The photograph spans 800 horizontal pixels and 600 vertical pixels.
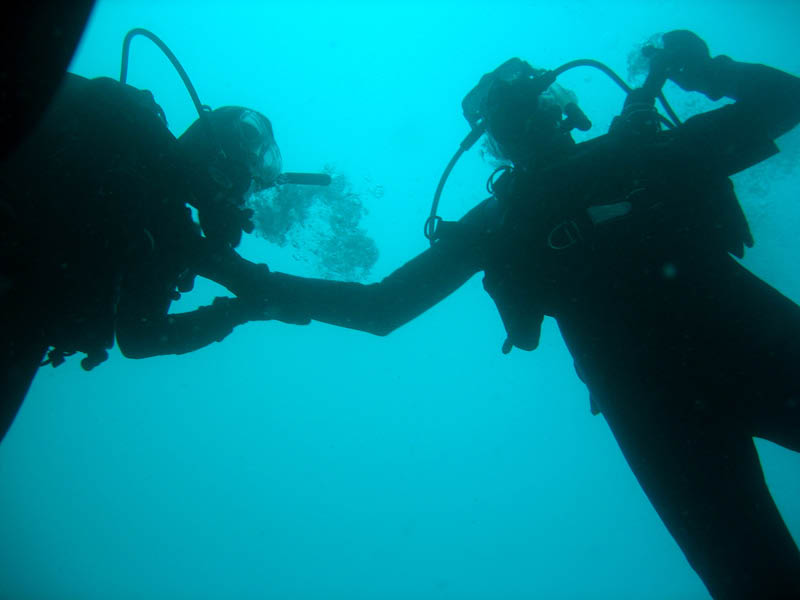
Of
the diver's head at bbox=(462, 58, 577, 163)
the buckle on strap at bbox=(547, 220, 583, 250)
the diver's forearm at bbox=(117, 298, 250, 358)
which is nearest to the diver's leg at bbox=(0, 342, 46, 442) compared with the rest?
the diver's forearm at bbox=(117, 298, 250, 358)

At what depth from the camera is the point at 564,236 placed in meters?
2.40

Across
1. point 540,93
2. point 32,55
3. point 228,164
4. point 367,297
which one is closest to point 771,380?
point 367,297

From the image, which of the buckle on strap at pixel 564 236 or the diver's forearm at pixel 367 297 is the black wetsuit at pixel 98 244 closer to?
the diver's forearm at pixel 367 297

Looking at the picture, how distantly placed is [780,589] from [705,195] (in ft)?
5.98

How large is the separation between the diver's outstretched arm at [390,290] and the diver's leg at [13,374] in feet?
3.95

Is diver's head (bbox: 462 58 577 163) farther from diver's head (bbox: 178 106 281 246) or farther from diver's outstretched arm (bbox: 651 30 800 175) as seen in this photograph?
diver's head (bbox: 178 106 281 246)

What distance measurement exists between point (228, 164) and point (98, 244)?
149 cm

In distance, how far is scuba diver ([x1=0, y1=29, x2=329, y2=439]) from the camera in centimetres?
205

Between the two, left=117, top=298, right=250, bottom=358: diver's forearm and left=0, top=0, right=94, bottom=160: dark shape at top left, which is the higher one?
left=117, top=298, right=250, bottom=358: diver's forearm

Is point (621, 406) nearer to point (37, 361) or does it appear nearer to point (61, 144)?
point (37, 361)

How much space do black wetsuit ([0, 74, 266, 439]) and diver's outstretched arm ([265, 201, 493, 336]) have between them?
0.31 metres

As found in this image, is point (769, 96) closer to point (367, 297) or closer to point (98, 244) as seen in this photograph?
point (367, 297)

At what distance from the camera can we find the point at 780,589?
1.64m

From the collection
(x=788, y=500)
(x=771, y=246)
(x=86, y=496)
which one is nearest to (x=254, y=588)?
(x=86, y=496)
